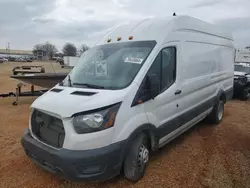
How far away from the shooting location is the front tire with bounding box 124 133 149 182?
3.23 meters

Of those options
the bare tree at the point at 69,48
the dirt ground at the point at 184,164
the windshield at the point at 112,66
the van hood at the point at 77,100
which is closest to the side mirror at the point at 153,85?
the windshield at the point at 112,66

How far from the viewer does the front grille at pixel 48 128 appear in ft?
9.85

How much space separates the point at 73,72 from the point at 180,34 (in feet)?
6.77

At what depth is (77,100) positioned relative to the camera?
2930mm

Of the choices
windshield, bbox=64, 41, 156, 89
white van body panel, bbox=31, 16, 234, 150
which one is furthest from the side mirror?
windshield, bbox=64, 41, 156, 89

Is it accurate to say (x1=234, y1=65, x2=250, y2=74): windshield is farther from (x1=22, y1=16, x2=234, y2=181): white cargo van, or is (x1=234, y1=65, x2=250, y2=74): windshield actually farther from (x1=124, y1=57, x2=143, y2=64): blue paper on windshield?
(x1=124, y1=57, x2=143, y2=64): blue paper on windshield

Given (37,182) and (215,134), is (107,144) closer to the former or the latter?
(37,182)

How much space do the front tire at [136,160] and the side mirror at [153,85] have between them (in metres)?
0.63

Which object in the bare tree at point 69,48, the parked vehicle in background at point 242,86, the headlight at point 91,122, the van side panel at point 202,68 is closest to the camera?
the headlight at point 91,122

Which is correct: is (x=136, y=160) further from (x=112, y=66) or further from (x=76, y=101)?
(x=112, y=66)

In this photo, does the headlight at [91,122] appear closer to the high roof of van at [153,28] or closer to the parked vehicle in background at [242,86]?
the high roof of van at [153,28]

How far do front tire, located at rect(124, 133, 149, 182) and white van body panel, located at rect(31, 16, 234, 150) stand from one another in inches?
10.6

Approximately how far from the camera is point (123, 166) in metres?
3.25

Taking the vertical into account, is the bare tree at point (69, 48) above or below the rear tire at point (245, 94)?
above
